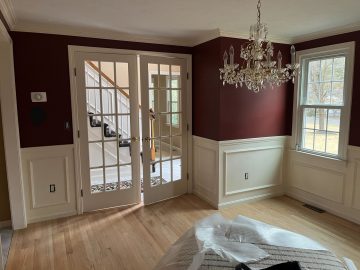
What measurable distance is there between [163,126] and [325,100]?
7.35 feet

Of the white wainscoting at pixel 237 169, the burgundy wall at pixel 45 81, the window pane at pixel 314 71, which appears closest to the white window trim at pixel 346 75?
the window pane at pixel 314 71

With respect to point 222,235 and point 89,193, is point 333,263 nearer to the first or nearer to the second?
point 222,235

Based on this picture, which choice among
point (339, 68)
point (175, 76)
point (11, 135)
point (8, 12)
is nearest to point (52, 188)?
point (11, 135)

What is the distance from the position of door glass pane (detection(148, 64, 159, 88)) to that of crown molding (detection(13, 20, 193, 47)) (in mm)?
335

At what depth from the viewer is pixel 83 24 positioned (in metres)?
3.11

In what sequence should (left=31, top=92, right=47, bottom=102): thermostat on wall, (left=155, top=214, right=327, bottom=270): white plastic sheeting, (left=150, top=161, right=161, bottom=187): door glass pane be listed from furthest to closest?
(left=150, top=161, right=161, bottom=187): door glass pane
(left=31, top=92, right=47, bottom=102): thermostat on wall
(left=155, top=214, right=327, bottom=270): white plastic sheeting

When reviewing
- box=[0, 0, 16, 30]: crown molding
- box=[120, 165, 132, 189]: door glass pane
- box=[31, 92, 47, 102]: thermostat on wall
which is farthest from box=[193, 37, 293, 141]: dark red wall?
box=[0, 0, 16, 30]: crown molding

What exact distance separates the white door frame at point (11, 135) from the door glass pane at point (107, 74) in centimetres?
98

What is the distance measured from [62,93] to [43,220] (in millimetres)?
1596

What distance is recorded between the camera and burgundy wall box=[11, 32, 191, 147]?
10.2 feet

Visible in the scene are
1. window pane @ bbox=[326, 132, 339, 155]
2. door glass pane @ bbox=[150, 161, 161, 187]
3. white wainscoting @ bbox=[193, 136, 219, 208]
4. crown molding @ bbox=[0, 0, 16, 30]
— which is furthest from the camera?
door glass pane @ bbox=[150, 161, 161, 187]

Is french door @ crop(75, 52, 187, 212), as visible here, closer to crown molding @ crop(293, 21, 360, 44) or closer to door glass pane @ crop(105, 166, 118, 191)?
door glass pane @ crop(105, 166, 118, 191)

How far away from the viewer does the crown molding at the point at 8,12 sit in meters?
2.39

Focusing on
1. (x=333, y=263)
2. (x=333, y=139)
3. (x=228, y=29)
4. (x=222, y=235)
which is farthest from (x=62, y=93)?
(x=333, y=139)
